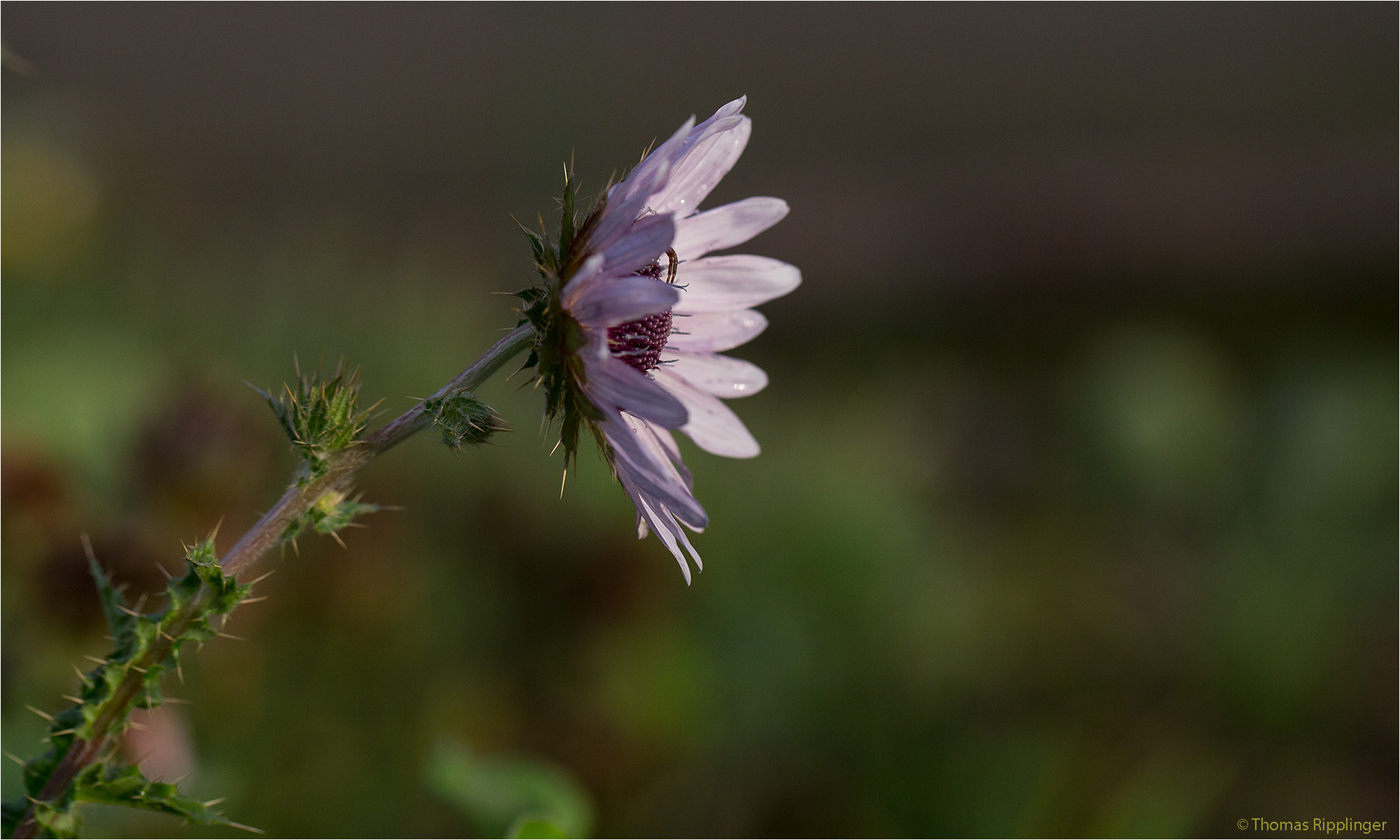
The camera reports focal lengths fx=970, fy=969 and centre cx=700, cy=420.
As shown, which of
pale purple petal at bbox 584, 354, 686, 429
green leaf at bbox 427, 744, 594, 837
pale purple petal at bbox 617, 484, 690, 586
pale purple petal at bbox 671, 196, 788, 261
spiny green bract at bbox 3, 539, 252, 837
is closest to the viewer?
spiny green bract at bbox 3, 539, 252, 837

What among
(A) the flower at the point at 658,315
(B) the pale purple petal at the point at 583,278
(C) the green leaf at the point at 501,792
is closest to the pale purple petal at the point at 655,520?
(A) the flower at the point at 658,315

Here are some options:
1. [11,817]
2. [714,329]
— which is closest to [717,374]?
[714,329]

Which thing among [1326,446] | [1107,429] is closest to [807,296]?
[1107,429]

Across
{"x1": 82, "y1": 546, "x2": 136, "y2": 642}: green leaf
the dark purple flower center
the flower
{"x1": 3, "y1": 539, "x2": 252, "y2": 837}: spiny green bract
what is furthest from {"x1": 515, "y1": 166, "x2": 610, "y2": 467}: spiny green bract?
{"x1": 82, "y1": 546, "x2": 136, "y2": 642}: green leaf

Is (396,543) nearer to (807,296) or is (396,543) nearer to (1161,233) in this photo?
(807,296)

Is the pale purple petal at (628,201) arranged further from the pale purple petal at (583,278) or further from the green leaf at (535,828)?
the green leaf at (535,828)

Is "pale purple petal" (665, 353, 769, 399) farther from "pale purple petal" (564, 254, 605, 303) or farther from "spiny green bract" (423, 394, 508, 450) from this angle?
"spiny green bract" (423, 394, 508, 450)
